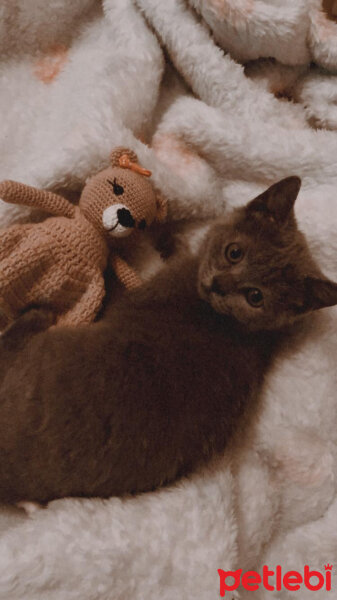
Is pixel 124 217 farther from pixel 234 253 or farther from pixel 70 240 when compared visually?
pixel 234 253

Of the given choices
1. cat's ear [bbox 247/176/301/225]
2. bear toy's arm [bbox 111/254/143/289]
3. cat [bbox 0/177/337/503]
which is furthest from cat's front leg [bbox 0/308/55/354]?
cat's ear [bbox 247/176/301/225]

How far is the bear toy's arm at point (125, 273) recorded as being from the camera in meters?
0.94

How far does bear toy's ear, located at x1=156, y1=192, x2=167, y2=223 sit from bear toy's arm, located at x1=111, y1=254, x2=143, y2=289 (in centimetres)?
13

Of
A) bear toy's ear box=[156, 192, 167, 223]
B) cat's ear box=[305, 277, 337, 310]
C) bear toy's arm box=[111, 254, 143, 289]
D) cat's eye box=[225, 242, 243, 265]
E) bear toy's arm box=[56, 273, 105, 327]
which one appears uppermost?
bear toy's ear box=[156, 192, 167, 223]

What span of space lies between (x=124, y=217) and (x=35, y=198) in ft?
0.59

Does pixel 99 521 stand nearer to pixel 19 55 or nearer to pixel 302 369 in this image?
pixel 302 369

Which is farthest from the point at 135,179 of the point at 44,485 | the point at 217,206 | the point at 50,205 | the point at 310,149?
the point at 44,485

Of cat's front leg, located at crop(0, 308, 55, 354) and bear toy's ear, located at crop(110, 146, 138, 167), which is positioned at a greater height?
bear toy's ear, located at crop(110, 146, 138, 167)

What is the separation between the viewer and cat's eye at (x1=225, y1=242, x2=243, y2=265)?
880mm

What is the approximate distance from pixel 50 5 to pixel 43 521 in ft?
3.88

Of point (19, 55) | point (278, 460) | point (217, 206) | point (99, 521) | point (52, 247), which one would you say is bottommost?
point (278, 460)

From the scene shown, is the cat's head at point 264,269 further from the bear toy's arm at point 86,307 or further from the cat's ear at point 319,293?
the bear toy's arm at point 86,307

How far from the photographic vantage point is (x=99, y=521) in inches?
29.3

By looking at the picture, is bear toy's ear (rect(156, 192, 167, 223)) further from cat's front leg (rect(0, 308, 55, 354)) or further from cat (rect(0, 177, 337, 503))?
cat's front leg (rect(0, 308, 55, 354))
